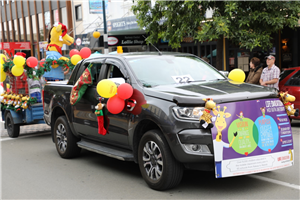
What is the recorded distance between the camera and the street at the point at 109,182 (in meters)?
5.18

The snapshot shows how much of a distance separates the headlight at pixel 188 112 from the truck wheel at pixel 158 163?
434 mm

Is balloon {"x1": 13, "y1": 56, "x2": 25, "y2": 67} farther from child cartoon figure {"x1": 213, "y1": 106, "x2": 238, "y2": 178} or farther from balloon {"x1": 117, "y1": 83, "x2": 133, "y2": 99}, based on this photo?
child cartoon figure {"x1": 213, "y1": 106, "x2": 238, "y2": 178}

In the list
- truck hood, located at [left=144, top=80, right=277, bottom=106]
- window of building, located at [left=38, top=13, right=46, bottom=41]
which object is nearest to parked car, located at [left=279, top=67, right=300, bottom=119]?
truck hood, located at [left=144, top=80, right=277, bottom=106]

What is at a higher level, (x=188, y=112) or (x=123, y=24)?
(x=123, y=24)

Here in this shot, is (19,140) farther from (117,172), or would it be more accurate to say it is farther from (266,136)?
(266,136)

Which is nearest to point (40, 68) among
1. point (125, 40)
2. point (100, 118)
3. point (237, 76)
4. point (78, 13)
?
point (100, 118)

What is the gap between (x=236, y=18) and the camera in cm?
1288

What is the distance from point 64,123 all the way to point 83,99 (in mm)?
983

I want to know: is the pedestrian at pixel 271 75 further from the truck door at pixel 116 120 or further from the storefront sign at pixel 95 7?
the storefront sign at pixel 95 7

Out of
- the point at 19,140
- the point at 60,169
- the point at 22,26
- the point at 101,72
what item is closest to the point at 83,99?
the point at 101,72

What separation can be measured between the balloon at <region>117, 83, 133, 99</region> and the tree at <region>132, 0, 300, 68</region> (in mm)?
7184

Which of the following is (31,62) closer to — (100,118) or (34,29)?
(100,118)

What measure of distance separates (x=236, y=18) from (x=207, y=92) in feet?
27.7

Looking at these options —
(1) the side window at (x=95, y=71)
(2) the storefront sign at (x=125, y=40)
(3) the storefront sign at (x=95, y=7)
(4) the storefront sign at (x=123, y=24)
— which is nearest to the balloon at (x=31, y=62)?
(1) the side window at (x=95, y=71)
